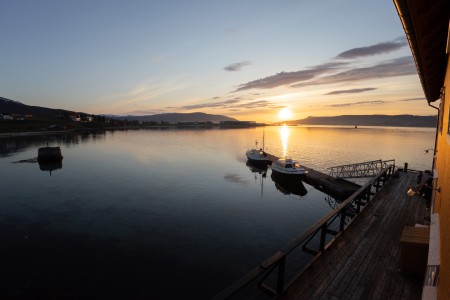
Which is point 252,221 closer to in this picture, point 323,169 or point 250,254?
point 250,254

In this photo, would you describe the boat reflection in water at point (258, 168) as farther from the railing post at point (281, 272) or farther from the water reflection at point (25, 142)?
the water reflection at point (25, 142)

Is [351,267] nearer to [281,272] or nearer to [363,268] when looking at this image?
[363,268]

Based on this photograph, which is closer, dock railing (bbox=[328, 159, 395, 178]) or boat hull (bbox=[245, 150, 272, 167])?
dock railing (bbox=[328, 159, 395, 178])

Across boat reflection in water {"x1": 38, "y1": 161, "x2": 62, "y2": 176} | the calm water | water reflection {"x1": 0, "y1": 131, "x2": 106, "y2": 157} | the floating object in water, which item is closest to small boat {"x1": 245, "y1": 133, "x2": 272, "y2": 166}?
the calm water

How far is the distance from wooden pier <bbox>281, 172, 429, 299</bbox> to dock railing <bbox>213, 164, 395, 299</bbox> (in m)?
0.32

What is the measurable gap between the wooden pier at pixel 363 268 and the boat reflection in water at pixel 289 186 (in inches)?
789

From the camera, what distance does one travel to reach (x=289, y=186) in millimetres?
35750

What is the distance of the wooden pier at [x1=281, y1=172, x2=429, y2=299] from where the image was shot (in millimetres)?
Result: 7039

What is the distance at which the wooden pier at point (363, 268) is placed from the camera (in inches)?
277

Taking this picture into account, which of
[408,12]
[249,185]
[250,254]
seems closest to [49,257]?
[250,254]

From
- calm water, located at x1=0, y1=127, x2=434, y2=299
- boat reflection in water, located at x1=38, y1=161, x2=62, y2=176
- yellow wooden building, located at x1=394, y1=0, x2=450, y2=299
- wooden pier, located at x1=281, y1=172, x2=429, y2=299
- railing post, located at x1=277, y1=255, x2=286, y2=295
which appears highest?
yellow wooden building, located at x1=394, y1=0, x2=450, y2=299

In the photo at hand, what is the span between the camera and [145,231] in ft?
65.0

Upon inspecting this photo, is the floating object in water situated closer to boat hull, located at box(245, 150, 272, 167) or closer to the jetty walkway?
boat hull, located at box(245, 150, 272, 167)

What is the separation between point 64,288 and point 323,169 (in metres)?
48.9
